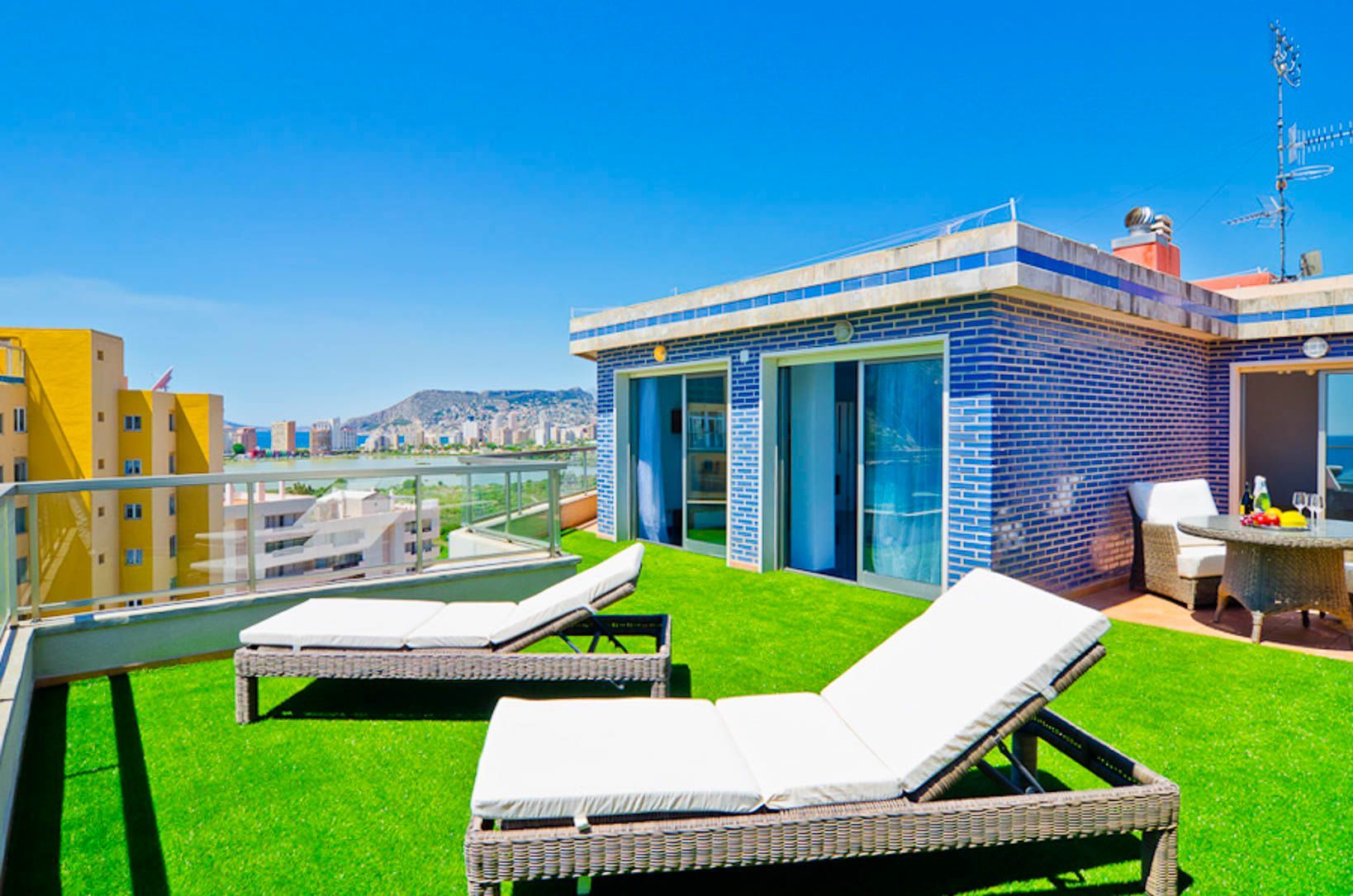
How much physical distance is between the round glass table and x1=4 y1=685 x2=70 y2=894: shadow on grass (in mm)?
7089

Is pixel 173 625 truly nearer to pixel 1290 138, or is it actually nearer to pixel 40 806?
pixel 40 806

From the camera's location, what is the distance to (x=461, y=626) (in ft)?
13.0

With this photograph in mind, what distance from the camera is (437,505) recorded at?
19.8ft

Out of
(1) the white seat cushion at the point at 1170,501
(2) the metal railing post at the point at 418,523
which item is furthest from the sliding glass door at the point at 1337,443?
(2) the metal railing post at the point at 418,523

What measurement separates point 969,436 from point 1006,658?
161 inches

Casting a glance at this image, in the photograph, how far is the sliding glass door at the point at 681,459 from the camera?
9055mm

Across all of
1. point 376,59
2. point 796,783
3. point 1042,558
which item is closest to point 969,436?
point 1042,558

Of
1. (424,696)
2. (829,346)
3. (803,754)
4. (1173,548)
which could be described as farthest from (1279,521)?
(424,696)

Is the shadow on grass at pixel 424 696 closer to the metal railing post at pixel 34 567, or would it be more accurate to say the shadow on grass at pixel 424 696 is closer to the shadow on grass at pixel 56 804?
the shadow on grass at pixel 56 804

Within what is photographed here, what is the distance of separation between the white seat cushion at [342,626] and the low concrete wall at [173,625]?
905 millimetres

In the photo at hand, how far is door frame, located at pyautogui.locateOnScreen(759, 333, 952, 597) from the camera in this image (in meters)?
6.41

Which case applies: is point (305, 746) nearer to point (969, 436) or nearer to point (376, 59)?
point (969, 436)

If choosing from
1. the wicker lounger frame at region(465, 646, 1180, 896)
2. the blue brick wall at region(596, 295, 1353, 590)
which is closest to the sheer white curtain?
the blue brick wall at region(596, 295, 1353, 590)

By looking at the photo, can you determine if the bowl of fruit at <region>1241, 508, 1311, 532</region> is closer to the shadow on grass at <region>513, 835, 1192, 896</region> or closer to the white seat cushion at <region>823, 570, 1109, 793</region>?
the white seat cushion at <region>823, 570, 1109, 793</region>
